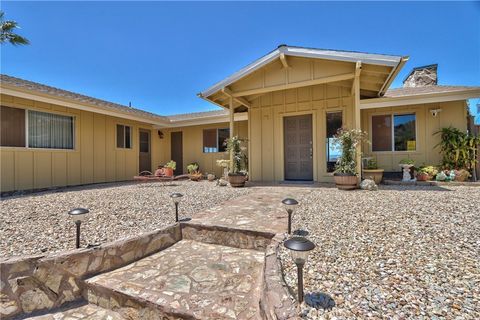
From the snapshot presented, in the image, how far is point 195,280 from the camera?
2.35 metres

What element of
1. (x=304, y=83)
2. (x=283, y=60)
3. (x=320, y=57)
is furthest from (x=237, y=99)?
(x=320, y=57)

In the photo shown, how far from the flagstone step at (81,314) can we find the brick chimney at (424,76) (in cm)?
1474

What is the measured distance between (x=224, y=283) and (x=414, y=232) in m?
2.38

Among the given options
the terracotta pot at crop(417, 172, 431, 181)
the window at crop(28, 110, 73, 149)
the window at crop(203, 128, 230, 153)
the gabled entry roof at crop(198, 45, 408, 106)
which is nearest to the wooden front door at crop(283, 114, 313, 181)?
the gabled entry roof at crop(198, 45, 408, 106)

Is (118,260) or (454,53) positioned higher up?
(454,53)

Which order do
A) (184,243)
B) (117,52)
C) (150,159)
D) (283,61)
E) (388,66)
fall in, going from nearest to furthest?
(184,243) → (388,66) → (283,61) → (117,52) → (150,159)

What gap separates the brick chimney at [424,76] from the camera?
10828 mm

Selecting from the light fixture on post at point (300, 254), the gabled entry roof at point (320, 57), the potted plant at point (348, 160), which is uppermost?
the gabled entry roof at point (320, 57)

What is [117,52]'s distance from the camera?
10484 millimetres

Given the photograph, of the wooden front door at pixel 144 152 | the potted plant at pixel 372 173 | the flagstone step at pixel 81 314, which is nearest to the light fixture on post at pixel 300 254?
the flagstone step at pixel 81 314

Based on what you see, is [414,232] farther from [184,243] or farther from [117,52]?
[117,52]

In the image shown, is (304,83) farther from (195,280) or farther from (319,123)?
(195,280)

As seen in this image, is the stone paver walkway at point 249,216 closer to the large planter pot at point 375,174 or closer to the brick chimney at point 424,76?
the large planter pot at point 375,174

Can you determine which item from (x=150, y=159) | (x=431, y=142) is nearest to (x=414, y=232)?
(x=431, y=142)
